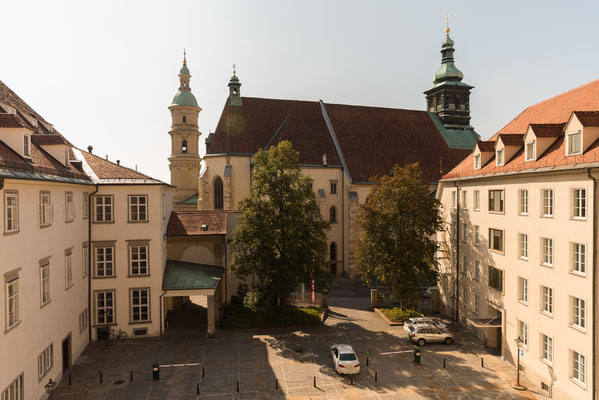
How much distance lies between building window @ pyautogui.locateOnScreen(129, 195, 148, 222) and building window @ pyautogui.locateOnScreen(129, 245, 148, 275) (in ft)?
6.71

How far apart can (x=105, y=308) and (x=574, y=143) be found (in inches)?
1184

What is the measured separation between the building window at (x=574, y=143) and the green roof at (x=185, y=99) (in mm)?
54366

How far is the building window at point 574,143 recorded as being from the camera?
63.0 ft

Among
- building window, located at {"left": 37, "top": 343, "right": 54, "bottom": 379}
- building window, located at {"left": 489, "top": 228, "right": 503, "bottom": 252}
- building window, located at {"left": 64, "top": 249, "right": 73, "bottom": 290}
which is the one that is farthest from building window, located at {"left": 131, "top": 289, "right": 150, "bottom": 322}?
building window, located at {"left": 489, "top": 228, "right": 503, "bottom": 252}

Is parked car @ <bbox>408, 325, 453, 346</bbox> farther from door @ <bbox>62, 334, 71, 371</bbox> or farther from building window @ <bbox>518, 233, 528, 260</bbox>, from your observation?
door @ <bbox>62, 334, 71, 371</bbox>

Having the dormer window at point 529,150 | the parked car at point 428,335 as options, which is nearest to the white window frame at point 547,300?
the dormer window at point 529,150

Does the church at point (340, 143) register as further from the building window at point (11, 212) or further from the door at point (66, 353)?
the building window at point (11, 212)

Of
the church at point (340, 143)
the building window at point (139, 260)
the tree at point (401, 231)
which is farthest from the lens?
the church at point (340, 143)

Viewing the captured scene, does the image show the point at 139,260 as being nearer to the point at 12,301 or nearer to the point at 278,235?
the point at 278,235

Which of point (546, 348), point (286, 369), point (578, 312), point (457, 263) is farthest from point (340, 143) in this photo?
point (578, 312)

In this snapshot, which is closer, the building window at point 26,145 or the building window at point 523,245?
the building window at point 26,145

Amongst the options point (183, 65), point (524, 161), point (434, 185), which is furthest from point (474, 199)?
point (183, 65)

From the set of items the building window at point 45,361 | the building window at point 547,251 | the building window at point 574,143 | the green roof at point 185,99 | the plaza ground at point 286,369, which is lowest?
the plaza ground at point 286,369

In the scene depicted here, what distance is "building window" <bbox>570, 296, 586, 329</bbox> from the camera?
17.9 metres
